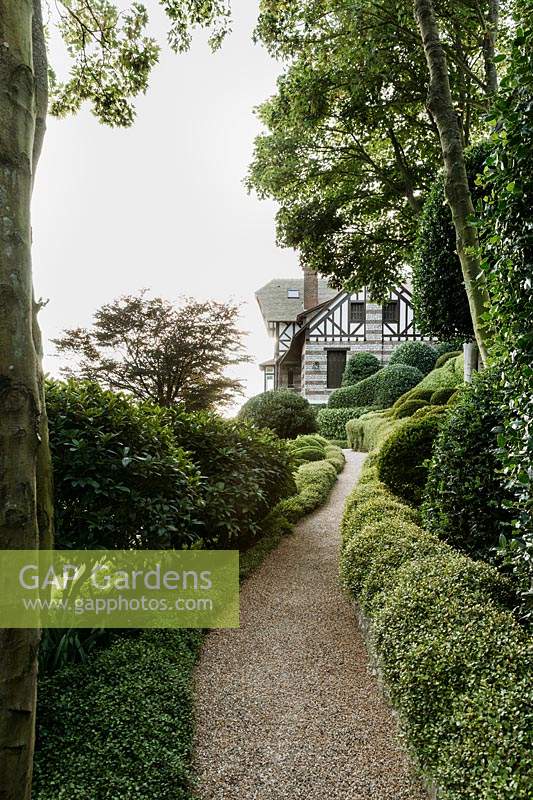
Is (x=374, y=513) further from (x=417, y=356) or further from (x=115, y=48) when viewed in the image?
(x=417, y=356)

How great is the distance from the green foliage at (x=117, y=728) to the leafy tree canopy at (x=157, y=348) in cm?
1339

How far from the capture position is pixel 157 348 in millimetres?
16250

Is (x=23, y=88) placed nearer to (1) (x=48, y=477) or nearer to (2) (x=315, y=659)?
(1) (x=48, y=477)

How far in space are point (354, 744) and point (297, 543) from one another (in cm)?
355

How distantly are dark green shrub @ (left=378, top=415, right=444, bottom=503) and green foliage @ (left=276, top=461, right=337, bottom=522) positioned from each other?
5.53ft

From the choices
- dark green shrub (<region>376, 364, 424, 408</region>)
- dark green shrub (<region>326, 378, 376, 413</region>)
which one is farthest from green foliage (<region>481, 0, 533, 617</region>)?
dark green shrub (<region>326, 378, 376, 413</region>)

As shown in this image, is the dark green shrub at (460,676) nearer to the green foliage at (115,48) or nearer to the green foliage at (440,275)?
the green foliage at (440,275)

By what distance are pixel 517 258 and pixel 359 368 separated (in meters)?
20.8

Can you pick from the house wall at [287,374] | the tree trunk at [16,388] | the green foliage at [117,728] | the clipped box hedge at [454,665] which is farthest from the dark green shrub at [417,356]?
the tree trunk at [16,388]

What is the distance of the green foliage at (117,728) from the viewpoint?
218cm

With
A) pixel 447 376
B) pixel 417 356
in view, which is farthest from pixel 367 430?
pixel 417 356

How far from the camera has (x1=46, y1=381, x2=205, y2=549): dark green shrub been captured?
3510 millimetres

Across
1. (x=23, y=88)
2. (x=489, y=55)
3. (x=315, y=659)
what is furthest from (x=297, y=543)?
(x=489, y=55)

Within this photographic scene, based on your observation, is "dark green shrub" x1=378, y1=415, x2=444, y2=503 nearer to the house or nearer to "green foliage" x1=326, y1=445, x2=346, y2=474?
"green foliage" x1=326, y1=445, x2=346, y2=474
